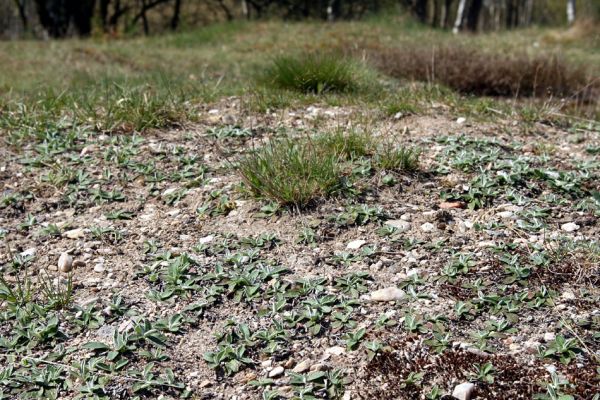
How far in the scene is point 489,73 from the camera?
7.48m

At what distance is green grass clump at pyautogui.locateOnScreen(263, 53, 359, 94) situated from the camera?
5680 millimetres

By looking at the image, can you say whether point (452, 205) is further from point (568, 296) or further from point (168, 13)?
point (168, 13)

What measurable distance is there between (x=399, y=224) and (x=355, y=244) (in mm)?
288

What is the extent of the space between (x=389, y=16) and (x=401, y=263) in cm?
1419

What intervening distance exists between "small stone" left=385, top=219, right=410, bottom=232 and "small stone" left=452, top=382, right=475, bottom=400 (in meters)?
1.07

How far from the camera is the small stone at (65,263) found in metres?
3.21

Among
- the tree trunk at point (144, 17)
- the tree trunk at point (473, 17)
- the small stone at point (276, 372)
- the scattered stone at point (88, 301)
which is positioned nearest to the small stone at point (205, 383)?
the small stone at point (276, 372)

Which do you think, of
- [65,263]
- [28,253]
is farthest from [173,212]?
[28,253]

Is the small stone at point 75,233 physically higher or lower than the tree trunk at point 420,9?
lower

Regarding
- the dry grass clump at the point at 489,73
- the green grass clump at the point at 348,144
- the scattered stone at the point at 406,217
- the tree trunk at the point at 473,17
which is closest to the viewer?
the scattered stone at the point at 406,217

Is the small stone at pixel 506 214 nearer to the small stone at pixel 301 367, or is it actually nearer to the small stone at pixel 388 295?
the small stone at pixel 388 295

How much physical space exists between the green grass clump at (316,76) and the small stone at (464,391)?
11.7ft

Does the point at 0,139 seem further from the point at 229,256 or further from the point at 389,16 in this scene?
the point at 389,16

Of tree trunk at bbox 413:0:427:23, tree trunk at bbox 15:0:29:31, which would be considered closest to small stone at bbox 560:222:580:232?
tree trunk at bbox 413:0:427:23
